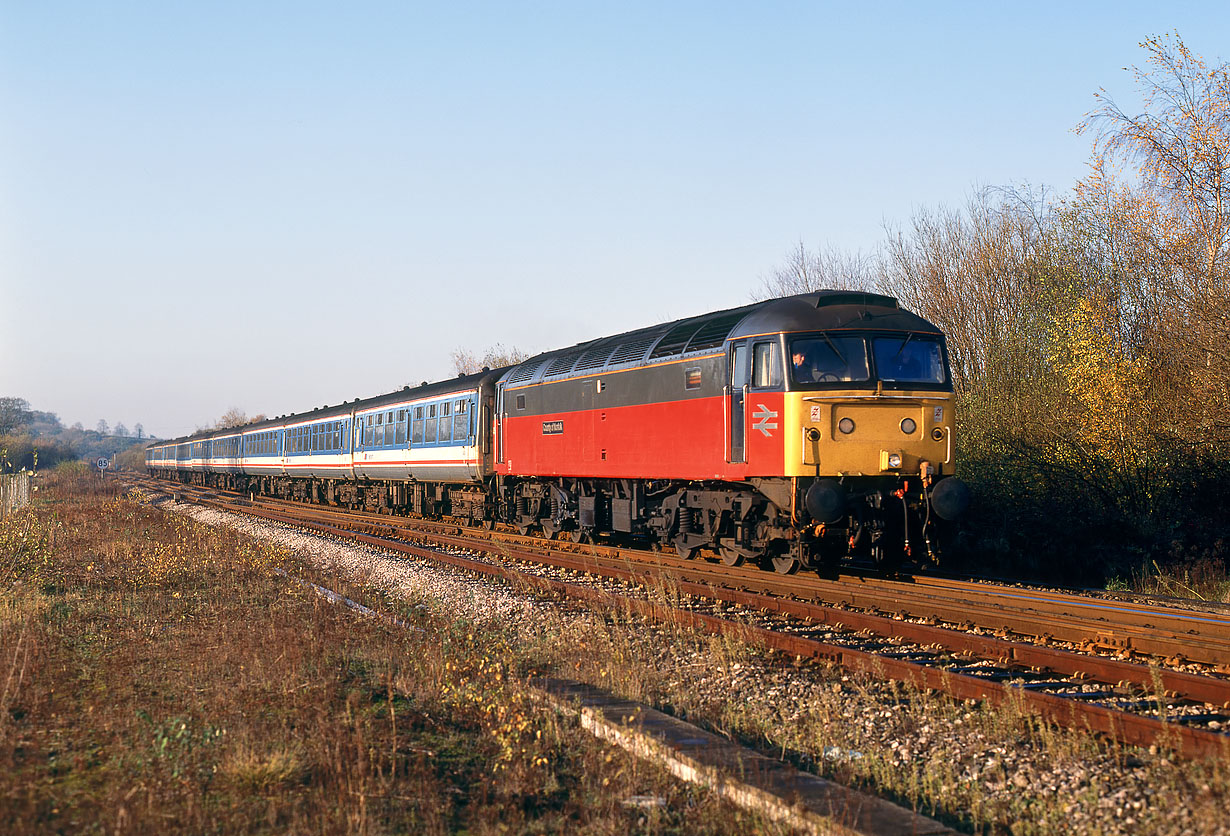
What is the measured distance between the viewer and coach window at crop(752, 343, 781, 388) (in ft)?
42.9

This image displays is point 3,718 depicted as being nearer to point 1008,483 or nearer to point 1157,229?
point 1008,483

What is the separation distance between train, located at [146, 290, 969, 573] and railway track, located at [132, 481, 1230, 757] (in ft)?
2.70

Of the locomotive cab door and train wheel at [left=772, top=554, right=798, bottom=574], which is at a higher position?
the locomotive cab door

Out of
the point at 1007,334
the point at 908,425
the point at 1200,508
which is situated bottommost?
the point at 1200,508

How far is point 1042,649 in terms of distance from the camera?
28.0ft

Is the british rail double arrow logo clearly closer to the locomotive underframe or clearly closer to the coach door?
the coach door

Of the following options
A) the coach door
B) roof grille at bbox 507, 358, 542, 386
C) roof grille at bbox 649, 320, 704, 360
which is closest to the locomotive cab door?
the coach door

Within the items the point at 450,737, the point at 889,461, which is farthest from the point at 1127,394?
the point at 450,737

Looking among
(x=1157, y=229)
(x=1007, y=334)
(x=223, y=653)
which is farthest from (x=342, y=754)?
(x=1007, y=334)

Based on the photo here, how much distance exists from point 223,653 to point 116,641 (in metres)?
1.66

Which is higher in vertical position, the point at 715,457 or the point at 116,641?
the point at 715,457

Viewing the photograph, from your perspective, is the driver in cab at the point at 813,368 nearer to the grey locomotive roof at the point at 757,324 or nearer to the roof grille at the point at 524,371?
the grey locomotive roof at the point at 757,324

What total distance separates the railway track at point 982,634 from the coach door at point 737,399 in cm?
185

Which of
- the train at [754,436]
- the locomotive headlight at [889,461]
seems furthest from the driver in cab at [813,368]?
the locomotive headlight at [889,461]
